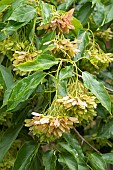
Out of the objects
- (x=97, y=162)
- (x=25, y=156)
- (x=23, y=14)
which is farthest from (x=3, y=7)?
(x=97, y=162)

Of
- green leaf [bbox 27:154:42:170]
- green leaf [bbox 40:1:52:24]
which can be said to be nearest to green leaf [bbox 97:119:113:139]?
green leaf [bbox 27:154:42:170]

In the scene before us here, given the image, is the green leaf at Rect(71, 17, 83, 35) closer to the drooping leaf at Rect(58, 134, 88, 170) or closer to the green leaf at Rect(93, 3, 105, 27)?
the green leaf at Rect(93, 3, 105, 27)

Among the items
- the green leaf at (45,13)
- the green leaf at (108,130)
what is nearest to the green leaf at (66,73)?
the green leaf at (45,13)

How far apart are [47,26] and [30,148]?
370 mm

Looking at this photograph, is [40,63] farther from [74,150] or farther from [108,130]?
[108,130]

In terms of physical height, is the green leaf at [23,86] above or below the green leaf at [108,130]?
above

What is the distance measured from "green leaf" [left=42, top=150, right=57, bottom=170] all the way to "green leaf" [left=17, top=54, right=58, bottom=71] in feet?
1.00

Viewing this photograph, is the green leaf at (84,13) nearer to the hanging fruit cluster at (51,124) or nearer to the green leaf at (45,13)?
the green leaf at (45,13)

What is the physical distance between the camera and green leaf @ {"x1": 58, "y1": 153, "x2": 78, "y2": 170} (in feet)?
3.49

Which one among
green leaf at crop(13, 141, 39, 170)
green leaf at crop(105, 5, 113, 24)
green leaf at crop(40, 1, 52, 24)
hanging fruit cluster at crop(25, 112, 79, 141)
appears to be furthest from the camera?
green leaf at crop(105, 5, 113, 24)

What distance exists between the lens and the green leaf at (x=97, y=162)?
45.7 inches

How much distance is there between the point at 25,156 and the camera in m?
1.15

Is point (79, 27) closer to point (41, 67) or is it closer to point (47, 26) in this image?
point (47, 26)

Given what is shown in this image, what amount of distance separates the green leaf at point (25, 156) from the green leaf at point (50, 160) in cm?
4
